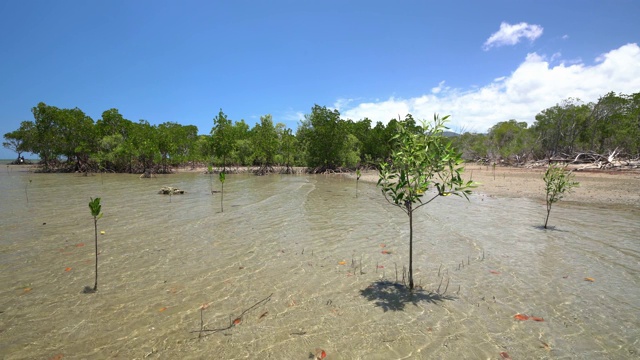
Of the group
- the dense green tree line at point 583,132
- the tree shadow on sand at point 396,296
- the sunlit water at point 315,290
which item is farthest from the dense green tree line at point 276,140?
the tree shadow on sand at point 396,296

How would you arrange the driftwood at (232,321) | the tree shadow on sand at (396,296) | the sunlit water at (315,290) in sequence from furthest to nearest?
the tree shadow on sand at (396,296) < the driftwood at (232,321) < the sunlit water at (315,290)

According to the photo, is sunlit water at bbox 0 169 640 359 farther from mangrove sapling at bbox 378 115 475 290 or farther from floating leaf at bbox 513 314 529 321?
mangrove sapling at bbox 378 115 475 290

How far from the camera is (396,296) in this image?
6.45m

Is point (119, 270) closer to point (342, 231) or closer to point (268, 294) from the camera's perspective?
point (268, 294)

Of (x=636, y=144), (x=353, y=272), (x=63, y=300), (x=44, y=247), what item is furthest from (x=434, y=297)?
(x=636, y=144)

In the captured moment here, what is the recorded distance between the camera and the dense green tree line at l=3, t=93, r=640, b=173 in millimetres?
45656

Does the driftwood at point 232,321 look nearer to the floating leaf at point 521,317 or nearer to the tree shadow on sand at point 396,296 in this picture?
the tree shadow on sand at point 396,296

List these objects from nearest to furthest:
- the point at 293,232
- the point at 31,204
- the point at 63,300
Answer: the point at 63,300, the point at 293,232, the point at 31,204

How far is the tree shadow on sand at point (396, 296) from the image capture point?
609cm

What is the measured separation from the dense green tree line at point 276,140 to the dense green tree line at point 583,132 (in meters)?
0.12

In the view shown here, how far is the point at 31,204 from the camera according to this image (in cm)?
1706

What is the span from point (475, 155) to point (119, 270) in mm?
84327

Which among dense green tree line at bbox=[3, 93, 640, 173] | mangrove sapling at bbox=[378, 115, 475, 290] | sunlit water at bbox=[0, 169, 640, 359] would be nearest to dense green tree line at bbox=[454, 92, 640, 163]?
dense green tree line at bbox=[3, 93, 640, 173]

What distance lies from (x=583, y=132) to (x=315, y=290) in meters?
68.7
